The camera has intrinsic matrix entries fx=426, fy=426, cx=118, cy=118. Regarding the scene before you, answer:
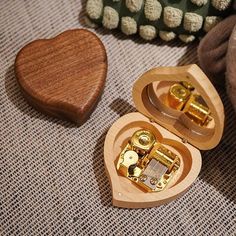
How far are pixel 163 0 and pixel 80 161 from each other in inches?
14.4

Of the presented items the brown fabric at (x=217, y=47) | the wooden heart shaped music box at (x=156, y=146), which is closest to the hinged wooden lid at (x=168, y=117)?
the wooden heart shaped music box at (x=156, y=146)

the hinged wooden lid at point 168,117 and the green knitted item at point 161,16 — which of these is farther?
the green knitted item at point 161,16

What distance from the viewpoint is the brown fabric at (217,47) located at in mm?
835

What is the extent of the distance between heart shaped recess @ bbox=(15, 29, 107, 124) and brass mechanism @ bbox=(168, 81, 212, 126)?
141mm

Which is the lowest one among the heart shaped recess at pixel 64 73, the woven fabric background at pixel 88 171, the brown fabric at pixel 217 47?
the woven fabric background at pixel 88 171

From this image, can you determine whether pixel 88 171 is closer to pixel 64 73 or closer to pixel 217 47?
pixel 64 73

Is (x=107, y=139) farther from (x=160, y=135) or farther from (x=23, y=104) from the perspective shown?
(x=23, y=104)

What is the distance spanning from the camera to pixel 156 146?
31.4 inches

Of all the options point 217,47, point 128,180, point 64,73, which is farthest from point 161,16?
point 128,180

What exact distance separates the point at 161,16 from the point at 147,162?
313mm

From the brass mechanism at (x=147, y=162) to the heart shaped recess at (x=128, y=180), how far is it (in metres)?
0.01

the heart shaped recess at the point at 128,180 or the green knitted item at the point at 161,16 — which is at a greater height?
the green knitted item at the point at 161,16

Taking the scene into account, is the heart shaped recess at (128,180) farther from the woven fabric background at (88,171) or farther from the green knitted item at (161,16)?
the green knitted item at (161,16)

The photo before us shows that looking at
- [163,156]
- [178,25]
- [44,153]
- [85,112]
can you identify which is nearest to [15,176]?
[44,153]
